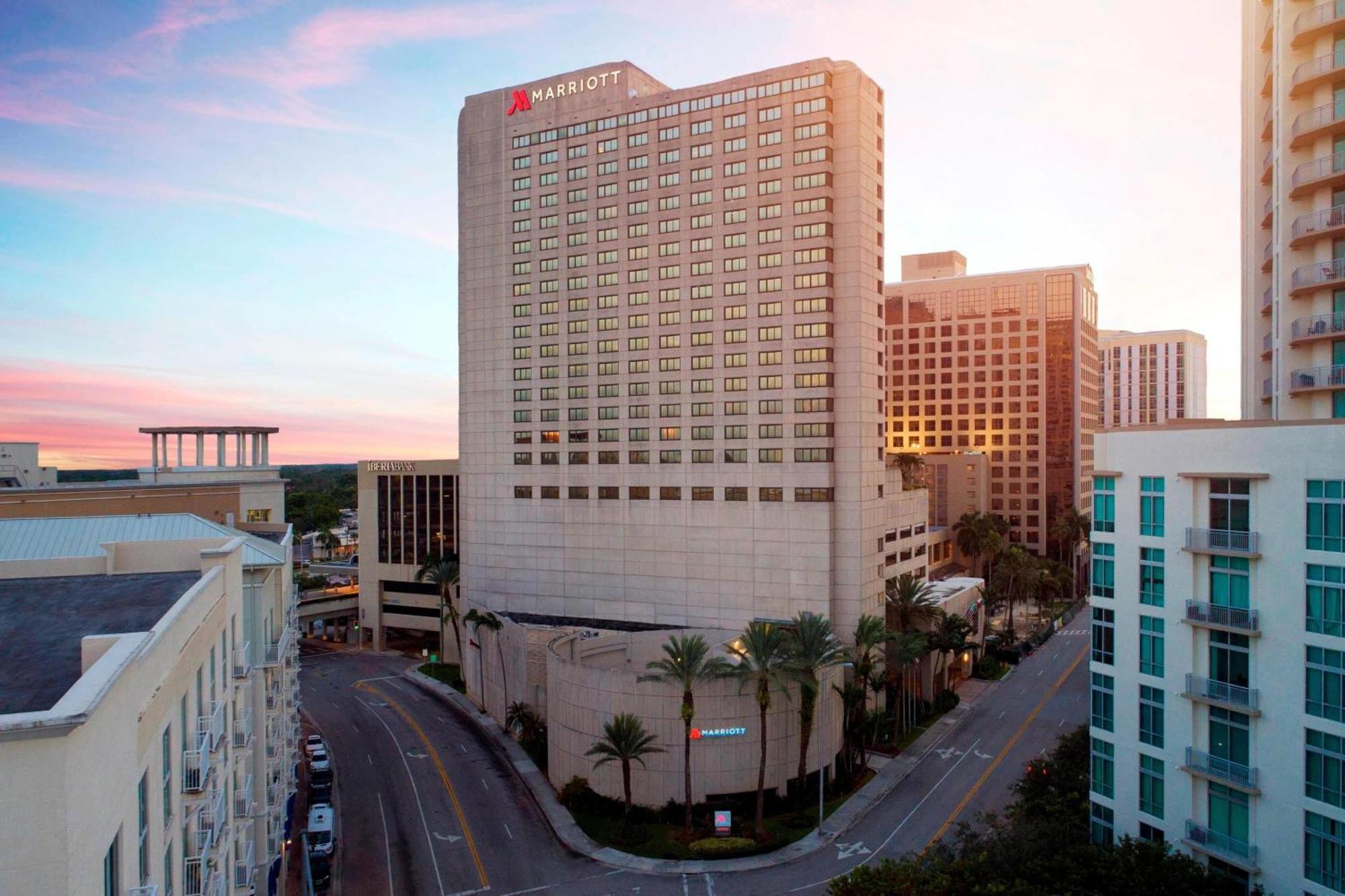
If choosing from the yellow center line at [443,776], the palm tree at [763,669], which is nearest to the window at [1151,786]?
the palm tree at [763,669]

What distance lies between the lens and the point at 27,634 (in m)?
21.3

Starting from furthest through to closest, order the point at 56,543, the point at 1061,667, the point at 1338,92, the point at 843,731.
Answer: the point at 1061,667
the point at 843,731
the point at 1338,92
the point at 56,543

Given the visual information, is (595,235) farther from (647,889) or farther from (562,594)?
(647,889)

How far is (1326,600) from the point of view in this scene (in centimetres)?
3503

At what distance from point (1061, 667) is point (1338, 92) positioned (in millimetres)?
68566

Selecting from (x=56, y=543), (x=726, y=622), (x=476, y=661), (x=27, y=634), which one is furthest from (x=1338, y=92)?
(x=476, y=661)

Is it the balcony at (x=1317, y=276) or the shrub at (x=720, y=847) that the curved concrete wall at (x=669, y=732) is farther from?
the balcony at (x=1317, y=276)

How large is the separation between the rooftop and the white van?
2825 cm

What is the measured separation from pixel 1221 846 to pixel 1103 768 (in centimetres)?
666

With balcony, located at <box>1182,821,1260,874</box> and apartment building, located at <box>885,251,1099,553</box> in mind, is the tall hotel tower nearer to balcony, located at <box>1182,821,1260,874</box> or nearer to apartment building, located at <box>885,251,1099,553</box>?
balcony, located at <box>1182,821,1260,874</box>

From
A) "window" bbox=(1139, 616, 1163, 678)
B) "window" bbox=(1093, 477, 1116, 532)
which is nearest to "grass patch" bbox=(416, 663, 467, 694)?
"window" bbox=(1093, 477, 1116, 532)

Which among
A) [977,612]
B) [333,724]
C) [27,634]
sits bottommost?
[333,724]

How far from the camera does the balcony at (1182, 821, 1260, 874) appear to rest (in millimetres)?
36062

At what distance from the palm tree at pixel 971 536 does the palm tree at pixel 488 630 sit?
7906 centimetres
